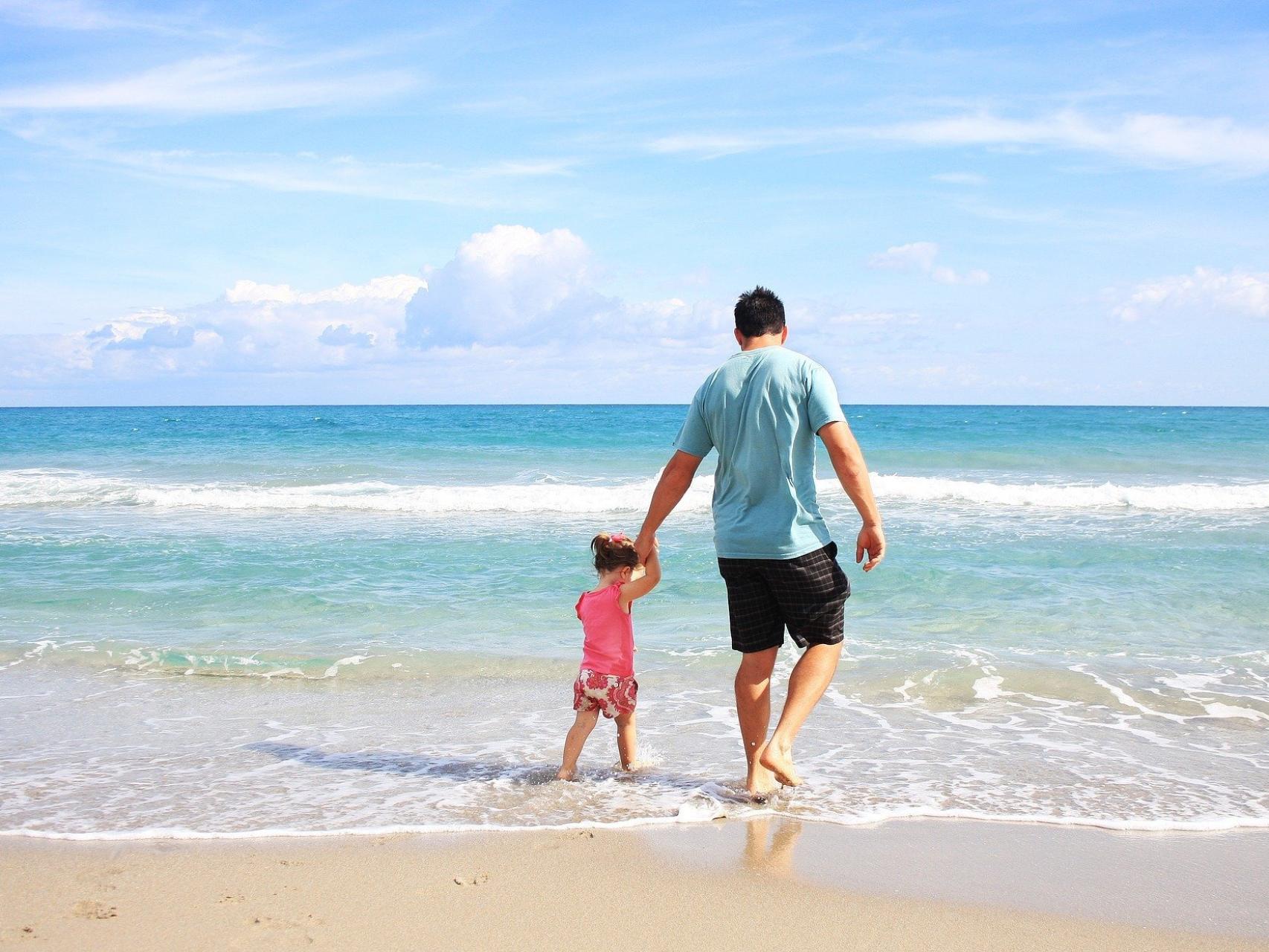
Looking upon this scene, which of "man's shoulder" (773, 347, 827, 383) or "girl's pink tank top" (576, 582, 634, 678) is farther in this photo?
"girl's pink tank top" (576, 582, 634, 678)

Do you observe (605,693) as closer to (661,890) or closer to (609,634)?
(609,634)

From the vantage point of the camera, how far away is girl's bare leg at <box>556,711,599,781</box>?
171 inches

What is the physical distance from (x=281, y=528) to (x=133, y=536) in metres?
1.76

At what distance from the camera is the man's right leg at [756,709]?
405 centimetres

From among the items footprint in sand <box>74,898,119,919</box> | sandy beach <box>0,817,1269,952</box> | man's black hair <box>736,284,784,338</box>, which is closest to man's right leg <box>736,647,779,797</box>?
sandy beach <box>0,817,1269,952</box>

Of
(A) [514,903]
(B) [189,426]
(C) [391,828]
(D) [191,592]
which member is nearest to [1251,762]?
(A) [514,903]

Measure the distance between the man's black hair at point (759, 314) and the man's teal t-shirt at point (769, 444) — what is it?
4.1 inches

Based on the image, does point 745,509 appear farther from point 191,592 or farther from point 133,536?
point 133,536

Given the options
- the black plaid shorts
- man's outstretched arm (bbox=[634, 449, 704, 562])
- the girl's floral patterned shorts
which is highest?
man's outstretched arm (bbox=[634, 449, 704, 562])

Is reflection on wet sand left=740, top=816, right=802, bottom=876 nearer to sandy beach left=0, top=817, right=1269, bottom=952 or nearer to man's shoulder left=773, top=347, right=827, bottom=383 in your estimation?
sandy beach left=0, top=817, right=1269, bottom=952

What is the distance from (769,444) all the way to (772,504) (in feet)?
0.75

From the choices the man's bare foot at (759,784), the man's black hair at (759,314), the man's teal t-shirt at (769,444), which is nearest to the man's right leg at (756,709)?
the man's bare foot at (759,784)

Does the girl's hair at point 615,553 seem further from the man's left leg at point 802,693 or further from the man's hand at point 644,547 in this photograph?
the man's left leg at point 802,693

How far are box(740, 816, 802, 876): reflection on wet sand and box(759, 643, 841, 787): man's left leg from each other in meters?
0.17
